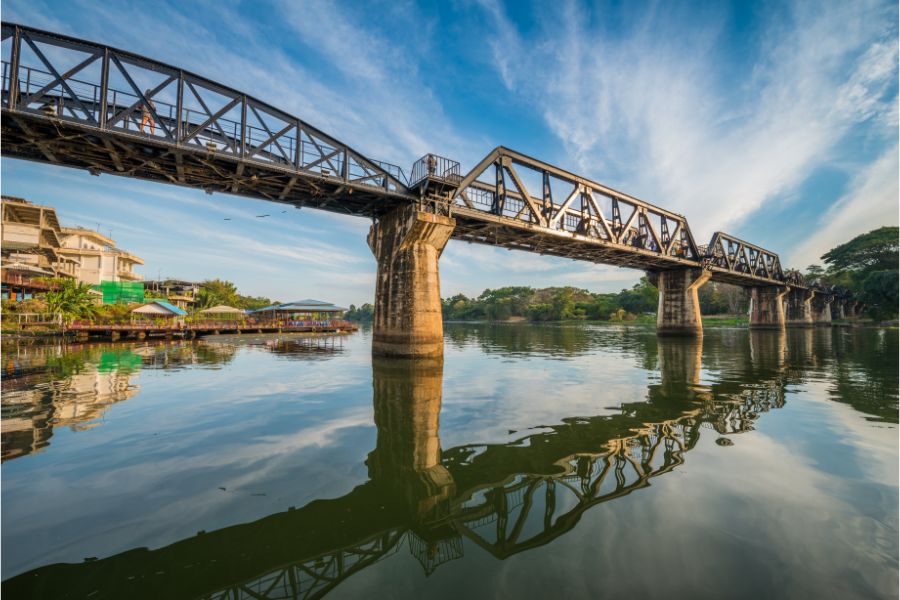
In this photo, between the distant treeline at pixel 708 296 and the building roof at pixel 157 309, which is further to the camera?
the distant treeline at pixel 708 296

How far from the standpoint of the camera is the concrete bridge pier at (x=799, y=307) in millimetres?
83375

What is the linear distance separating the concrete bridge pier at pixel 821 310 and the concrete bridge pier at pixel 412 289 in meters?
111

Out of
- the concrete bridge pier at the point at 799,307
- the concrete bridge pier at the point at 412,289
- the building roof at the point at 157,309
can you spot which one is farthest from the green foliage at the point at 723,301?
the building roof at the point at 157,309

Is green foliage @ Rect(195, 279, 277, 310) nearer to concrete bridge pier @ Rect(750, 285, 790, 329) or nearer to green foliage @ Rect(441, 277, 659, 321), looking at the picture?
green foliage @ Rect(441, 277, 659, 321)

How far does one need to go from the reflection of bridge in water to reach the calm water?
0.12 ft

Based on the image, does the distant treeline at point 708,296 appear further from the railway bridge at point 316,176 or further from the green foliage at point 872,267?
the railway bridge at point 316,176

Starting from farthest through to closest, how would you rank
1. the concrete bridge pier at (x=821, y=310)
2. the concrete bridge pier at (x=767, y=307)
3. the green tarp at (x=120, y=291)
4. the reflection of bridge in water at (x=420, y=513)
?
the concrete bridge pier at (x=821, y=310)
the concrete bridge pier at (x=767, y=307)
the green tarp at (x=120, y=291)
the reflection of bridge in water at (x=420, y=513)

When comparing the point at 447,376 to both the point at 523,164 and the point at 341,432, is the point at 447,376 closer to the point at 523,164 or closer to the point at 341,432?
the point at 341,432

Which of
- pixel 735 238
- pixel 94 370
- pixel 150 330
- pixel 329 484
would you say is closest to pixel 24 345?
pixel 150 330

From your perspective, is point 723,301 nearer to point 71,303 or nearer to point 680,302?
point 680,302

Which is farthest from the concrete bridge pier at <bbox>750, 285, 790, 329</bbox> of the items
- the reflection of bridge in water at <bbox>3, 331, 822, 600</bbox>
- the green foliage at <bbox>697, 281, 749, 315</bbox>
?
the reflection of bridge in water at <bbox>3, 331, 822, 600</bbox>

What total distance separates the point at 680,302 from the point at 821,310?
248 feet

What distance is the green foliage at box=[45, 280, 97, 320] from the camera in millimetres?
39031

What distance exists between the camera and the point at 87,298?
141 ft
